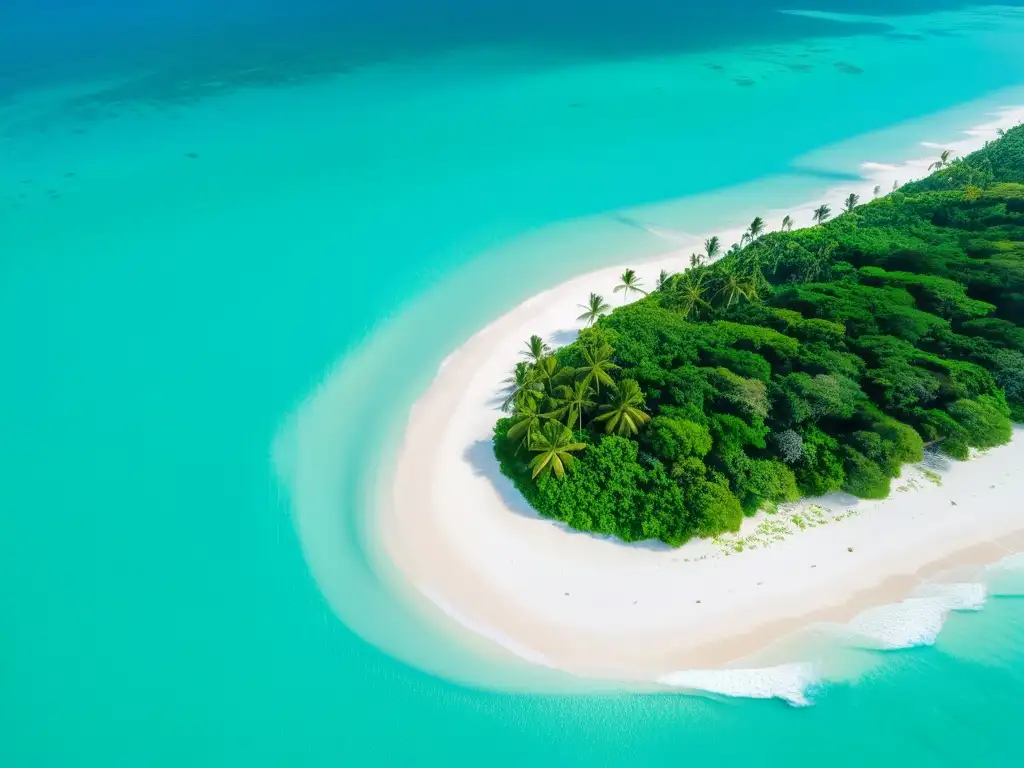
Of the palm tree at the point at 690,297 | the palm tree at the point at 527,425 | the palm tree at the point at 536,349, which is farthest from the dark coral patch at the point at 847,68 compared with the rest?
the palm tree at the point at 527,425

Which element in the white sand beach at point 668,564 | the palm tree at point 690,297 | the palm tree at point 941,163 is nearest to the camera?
the white sand beach at point 668,564

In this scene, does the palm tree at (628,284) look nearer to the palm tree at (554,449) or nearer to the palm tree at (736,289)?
the palm tree at (736,289)

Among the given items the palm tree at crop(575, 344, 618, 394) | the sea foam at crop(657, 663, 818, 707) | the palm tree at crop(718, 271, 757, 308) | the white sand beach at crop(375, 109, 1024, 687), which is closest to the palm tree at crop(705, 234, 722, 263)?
the palm tree at crop(718, 271, 757, 308)

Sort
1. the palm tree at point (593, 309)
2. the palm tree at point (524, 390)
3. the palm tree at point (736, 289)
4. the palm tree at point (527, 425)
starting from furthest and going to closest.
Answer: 1. the palm tree at point (593, 309)
2. the palm tree at point (736, 289)
3. the palm tree at point (524, 390)
4. the palm tree at point (527, 425)

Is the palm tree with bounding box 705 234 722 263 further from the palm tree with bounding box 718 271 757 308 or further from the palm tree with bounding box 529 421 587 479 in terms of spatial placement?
the palm tree with bounding box 529 421 587 479

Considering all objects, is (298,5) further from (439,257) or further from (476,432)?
(476,432)

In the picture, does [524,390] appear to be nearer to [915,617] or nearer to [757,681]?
[757,681]
